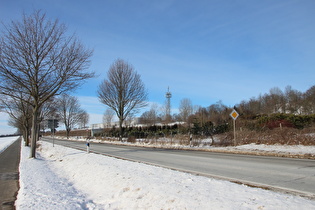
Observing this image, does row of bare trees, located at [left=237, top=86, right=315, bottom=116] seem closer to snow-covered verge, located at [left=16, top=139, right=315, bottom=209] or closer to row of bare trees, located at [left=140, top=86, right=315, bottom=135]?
row of bare trees, located at [left=140, top=86, right=315, bottom=135]

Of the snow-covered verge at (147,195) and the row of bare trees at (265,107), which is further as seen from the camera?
the row of bare trees at (265,107)

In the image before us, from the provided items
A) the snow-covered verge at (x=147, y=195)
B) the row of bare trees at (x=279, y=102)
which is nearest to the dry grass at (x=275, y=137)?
the snow-covered verge at (x=147, y=195)

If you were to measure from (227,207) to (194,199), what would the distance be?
73 cm

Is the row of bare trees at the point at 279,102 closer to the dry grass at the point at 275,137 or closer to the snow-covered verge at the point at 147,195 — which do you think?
the dry grass at the point at 275,137

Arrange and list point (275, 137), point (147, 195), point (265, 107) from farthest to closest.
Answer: point (265, 107)
point (275, 137)
point (147, 195)

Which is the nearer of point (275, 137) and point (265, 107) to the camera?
point (275, 137)

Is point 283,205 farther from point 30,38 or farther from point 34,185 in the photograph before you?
point 30,38

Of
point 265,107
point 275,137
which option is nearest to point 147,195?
point 275,137

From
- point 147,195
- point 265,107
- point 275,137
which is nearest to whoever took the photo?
point 147,195

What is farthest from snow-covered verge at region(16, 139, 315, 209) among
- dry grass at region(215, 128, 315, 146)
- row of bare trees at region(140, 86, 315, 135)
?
row of bare trees at region(140, 86, 315, 135)

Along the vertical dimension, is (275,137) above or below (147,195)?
above

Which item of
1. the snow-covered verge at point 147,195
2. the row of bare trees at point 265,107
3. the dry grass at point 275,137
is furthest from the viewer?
the row of bare trees at point 265,107

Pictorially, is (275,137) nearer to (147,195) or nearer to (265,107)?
(147,195)

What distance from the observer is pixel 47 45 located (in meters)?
14.3
